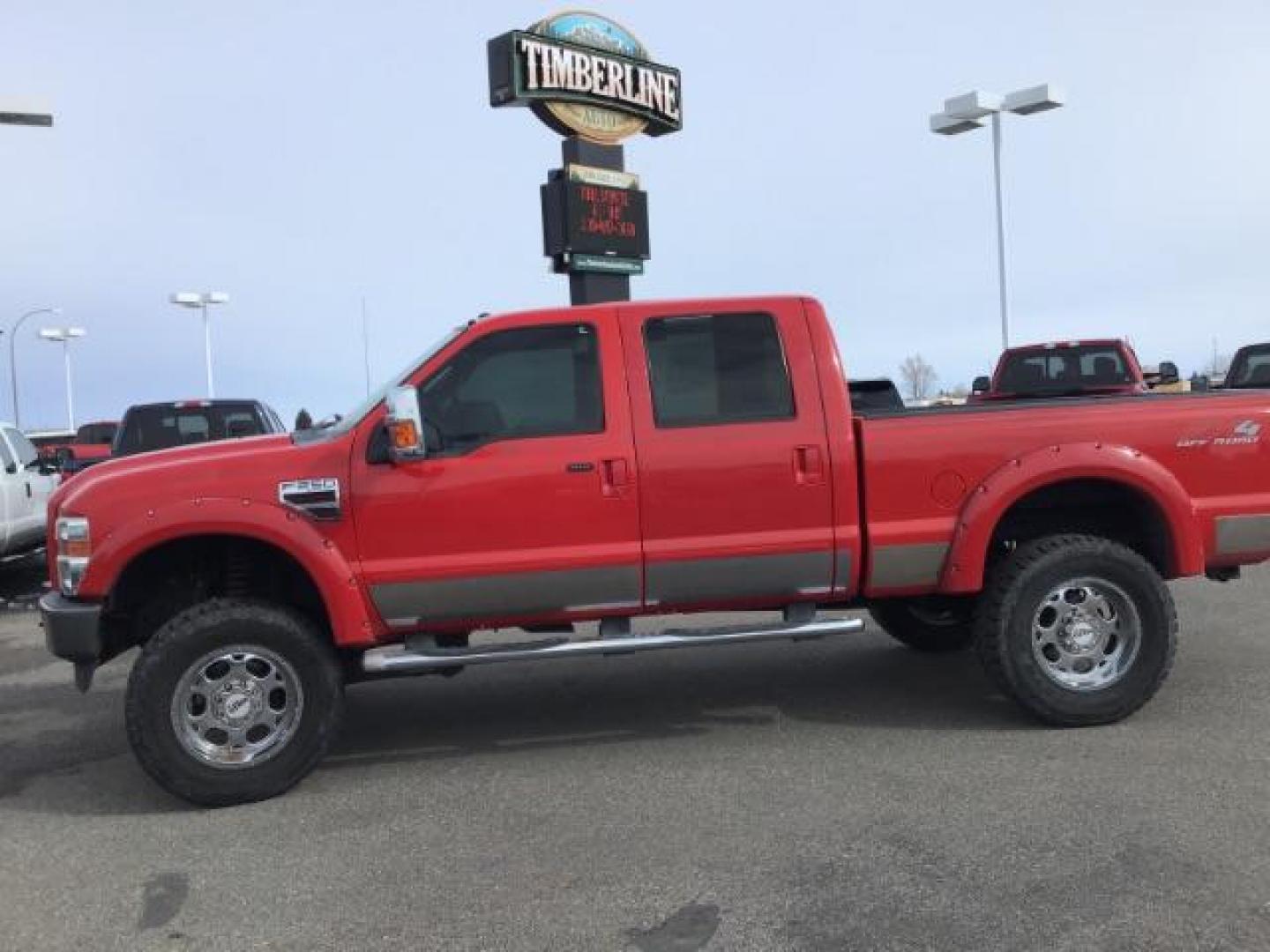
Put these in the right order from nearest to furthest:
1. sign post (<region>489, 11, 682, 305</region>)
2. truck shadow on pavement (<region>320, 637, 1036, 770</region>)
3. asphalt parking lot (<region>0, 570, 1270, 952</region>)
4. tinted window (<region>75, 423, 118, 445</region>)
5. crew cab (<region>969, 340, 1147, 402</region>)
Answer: asphalt parking lot (<region>0, 570, 1270, 952</region>), truck shadow on pavement (<region>320, 637, 1036, 770</region>), crew cab (<region>969, 340, 1147, 402</region>), sign post (<region>489, 11, 682, 305</region>), tinted window (<region>75, 423, 118, 445</region>)

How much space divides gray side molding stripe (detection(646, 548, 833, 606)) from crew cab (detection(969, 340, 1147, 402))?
26.3 feet

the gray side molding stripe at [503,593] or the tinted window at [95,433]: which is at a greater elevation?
the tinted window at [95,433]

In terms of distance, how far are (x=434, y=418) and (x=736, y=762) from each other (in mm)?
2120

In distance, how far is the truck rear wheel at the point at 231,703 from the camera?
483 cm

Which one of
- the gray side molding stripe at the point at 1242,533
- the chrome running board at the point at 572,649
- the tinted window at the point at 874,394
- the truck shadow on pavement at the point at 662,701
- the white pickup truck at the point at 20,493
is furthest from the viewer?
the white pickup truck at the point at 20,493

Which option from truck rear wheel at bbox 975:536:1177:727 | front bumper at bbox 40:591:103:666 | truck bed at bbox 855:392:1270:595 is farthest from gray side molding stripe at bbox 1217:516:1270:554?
front bumper at bbox 40:591:103:666

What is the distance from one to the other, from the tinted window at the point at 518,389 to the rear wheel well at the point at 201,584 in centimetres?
102

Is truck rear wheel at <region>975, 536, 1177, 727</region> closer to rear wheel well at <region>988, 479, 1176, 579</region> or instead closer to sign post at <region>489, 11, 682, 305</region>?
rear wheel well at <region>988, 479, 1176, 579</region>

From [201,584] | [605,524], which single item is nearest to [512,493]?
[605,524]

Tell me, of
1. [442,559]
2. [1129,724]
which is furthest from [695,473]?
[1129,724]

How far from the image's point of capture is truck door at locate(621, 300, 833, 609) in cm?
520

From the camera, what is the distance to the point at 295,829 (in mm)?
4605

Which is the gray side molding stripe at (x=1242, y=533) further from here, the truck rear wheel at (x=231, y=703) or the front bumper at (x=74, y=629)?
the front bumper at (x=74, y=629)

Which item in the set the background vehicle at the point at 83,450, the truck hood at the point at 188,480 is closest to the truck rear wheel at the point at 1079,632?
the truck hood at the point at 188,480
